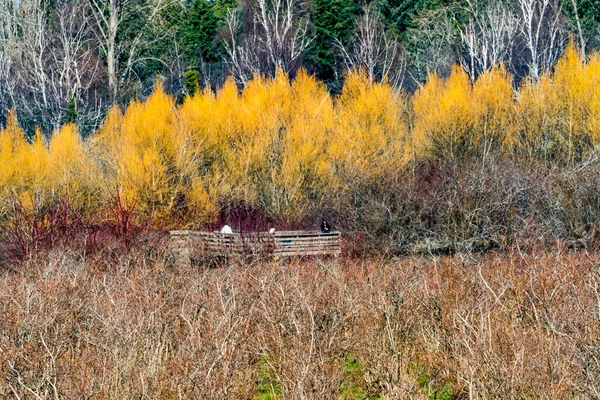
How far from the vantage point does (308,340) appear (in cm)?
898

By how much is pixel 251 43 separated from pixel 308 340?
31706 millimetres

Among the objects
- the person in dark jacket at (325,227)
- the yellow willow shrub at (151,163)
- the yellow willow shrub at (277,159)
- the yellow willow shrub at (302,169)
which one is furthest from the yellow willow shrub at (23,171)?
the person in dark jacket at (325,227)

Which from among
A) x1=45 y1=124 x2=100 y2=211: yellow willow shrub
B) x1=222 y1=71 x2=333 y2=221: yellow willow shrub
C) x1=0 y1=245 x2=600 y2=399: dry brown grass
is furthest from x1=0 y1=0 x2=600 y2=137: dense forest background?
x1=0 y1=245 x2=600 y2=399: dry brown grass

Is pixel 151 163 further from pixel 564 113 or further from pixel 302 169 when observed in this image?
pixel 564 113

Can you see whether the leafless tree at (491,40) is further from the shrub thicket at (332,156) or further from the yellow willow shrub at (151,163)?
the yellow willow shrub at (151,163)

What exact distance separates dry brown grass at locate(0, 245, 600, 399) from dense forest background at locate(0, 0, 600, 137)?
23680 mm

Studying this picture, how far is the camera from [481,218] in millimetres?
21203

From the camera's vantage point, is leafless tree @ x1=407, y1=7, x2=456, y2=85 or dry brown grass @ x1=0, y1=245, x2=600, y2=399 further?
leafless tree @ x1=407, y1=7, x2=456, y2=85

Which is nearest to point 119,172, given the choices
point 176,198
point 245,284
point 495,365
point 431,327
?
point 176,198

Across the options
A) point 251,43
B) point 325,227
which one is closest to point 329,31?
point 251,43

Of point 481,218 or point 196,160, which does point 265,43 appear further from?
point 481,218

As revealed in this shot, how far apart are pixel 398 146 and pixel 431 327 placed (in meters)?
17.1

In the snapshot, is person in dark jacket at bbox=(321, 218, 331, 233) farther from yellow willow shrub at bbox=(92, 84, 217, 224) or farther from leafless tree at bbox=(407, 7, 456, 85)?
leafless tree at bbox=(407, 7, 456, 85)

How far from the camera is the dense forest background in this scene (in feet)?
118
